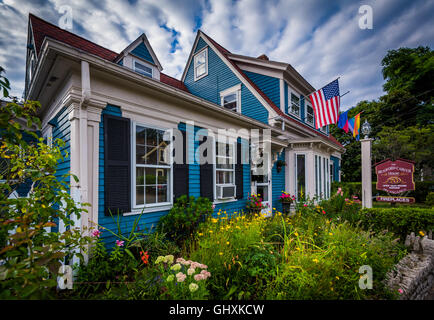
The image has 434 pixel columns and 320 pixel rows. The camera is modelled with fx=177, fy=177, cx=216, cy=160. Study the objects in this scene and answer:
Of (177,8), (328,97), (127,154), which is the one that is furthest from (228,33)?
(127,154)

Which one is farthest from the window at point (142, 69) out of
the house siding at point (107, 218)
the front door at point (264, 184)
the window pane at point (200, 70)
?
the front door at point (264, 184)

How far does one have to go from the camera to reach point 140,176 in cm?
367

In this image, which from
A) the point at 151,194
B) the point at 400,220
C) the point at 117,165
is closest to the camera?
the point at 117,165

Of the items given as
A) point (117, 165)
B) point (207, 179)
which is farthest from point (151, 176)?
point (207, 179)

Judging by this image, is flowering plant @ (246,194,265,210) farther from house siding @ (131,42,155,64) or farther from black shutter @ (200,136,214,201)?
house siding @ (131,42,155,64)

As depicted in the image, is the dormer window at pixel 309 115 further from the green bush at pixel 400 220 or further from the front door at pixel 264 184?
the green bush at pixel 400 220

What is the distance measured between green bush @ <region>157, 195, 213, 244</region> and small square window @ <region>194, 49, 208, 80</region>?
7.62 meters

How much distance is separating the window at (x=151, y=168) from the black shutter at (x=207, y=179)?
0.91m

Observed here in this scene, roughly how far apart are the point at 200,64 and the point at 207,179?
7.43 metres

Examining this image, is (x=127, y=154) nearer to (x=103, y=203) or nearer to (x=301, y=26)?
(x=103, y=203)

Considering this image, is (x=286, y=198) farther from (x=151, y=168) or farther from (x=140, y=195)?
(x=140, y=195)

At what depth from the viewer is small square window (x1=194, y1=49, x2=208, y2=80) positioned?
9.21 meters

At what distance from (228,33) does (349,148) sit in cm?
1990

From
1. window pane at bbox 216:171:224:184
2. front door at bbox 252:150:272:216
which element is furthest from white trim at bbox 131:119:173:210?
front door at bbox 252:150:272:216
